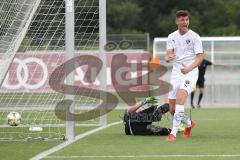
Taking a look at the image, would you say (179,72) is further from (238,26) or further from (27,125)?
(238,26)

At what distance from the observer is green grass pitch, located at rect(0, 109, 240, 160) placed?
34.8ft

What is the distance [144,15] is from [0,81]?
54.7 metres

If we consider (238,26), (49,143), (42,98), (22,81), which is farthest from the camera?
(238,26)

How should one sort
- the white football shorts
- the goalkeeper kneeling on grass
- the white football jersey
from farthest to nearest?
the goalkeeper kneeling on grass < the white football jersey < the white football shorts

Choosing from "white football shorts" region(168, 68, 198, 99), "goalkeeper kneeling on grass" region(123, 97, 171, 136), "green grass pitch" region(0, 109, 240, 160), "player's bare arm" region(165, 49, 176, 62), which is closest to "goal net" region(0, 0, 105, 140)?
"green grass pitch" region(0, 109, 240, 160)

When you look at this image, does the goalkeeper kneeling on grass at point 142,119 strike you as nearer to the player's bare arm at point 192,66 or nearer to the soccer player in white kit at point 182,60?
the soccer player in white kit at point 182,60

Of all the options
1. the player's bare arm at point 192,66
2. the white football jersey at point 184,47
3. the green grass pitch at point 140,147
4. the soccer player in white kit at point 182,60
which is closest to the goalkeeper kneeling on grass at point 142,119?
the green grass pitch at point 140,147

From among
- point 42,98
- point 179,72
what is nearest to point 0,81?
point 179,72

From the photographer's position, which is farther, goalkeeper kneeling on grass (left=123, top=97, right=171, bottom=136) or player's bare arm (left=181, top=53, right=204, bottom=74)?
goalkeeper kneeling on grass (left=123, top=97, right=171, bottom=136)

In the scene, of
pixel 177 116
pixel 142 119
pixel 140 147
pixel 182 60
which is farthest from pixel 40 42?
pixel 140 147

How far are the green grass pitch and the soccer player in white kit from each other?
1.50 ft

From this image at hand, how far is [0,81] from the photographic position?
42.5ft

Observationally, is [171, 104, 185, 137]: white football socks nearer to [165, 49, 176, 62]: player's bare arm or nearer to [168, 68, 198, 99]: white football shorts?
[168, 68, 198, 99]: white football shorts

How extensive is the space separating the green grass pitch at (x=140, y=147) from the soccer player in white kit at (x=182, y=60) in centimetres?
46
